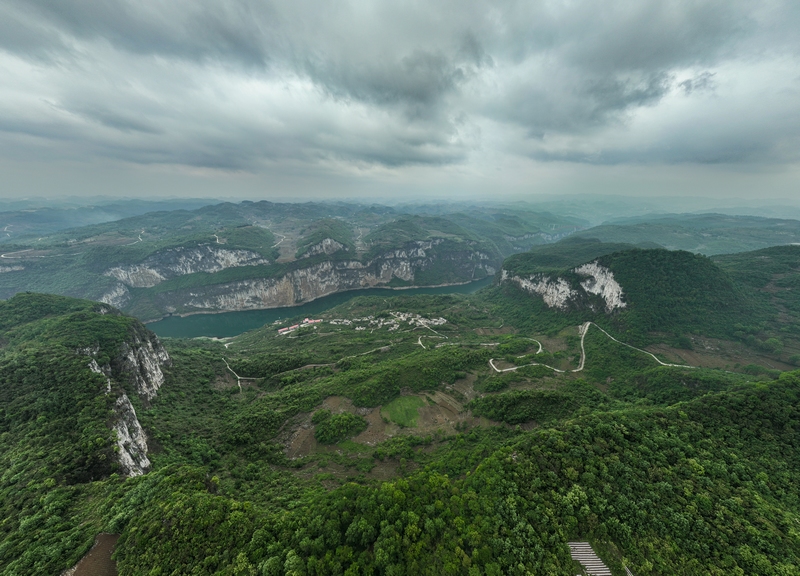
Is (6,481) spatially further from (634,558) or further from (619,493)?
(619,493)

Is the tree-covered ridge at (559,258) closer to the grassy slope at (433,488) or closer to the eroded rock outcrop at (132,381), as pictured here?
the grassy slope at (433,488)

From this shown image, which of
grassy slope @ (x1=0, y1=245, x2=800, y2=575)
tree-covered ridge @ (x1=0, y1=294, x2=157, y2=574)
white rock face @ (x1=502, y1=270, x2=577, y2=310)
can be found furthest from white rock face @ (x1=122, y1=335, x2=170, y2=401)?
white rock face @ (x1=502, y1=270, x2=577, y2=310)

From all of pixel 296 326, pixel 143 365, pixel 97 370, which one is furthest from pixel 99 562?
pixel 296 326

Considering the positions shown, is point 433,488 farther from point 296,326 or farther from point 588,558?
point 296,326

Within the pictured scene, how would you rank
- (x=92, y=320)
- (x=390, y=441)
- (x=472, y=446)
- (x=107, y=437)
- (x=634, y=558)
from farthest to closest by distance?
1. (x=92, y=320)
2. (x=390, y=441)
3. (x=472, y=446)
4. (x=107, y=437)
5. (x=634, y=558)

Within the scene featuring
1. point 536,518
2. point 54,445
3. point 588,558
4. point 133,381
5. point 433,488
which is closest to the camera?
point 588,558

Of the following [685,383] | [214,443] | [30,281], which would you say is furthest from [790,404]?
[30,281]
